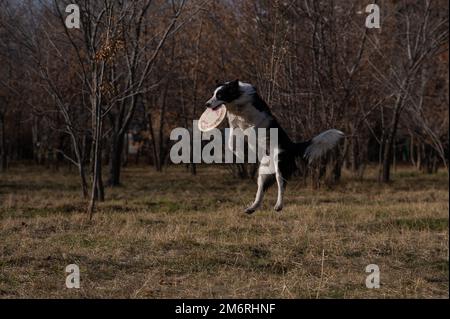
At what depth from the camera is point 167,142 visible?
1537 inches

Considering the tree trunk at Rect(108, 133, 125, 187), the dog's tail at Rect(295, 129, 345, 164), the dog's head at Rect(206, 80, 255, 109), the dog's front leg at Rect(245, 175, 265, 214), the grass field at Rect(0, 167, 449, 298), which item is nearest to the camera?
the grass field at Rect(0, 167, 449, 298)

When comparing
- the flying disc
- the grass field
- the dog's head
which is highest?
the dog's head

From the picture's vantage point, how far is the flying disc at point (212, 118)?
8.15 metres

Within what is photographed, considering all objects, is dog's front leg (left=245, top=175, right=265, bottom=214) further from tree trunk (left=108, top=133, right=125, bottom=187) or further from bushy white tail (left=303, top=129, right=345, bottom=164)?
tree trunk (left=108, top=133, right=125, bottom=187)

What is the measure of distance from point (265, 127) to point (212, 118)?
3.15 feet

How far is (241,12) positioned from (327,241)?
43.7 feet

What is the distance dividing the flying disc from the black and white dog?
0.25m

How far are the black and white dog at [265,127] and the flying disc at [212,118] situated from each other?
9.8 inches

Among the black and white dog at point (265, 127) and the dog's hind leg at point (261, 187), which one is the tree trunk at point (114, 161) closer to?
the dog's hind leg at point (261, 187)

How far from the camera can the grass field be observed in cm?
684

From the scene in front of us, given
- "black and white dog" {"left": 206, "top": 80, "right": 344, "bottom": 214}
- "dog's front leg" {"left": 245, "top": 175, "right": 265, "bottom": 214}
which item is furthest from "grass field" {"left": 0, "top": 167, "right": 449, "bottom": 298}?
"black and white dog" {"left": 206, "top": 80, "right": 344, "bottom": 214}

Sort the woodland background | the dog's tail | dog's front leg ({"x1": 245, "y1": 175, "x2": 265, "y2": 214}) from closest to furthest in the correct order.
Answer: the dog's tail < dog's front leg ({"x1": 245, "y1": 175, "x2": 265, "y2": 214}) < the woodland background
